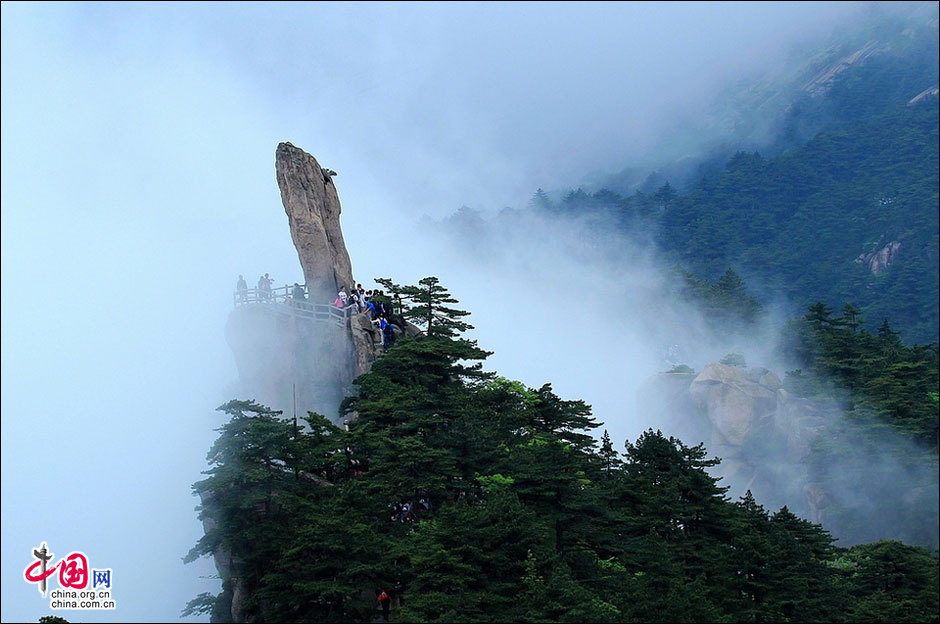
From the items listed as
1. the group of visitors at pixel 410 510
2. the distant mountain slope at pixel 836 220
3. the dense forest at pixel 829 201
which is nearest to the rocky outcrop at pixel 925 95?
the dense forest at pixel 829 201

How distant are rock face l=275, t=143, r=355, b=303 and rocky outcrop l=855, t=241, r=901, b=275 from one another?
188 ft

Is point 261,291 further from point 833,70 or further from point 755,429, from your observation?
point 833,70

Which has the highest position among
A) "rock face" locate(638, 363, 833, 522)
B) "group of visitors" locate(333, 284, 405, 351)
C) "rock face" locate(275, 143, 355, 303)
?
"rock face" locate(275, 143, 355, 303)

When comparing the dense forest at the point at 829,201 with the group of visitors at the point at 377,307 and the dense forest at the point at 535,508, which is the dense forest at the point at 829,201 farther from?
the group of visitors at the point at 377,307

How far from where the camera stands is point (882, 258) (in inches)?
3457

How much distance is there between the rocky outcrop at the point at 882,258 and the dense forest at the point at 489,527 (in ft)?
177

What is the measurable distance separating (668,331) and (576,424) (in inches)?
1644

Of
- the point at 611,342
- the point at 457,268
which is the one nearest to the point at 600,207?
the point at 457,268

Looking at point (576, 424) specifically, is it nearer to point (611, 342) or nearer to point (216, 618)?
point (216, 618)

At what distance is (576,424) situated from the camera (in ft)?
121

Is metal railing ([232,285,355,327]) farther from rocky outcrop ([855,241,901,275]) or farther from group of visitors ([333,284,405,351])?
rocky outcrop ([855,241,901,275])

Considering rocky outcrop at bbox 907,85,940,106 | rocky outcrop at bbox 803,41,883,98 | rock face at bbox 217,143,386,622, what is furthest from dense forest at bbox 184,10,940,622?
rocky outcrop at bbox 803,41,883,98

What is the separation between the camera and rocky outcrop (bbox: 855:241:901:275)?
86.8 meters

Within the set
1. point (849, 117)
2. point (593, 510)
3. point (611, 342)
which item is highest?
point (849, 117)
